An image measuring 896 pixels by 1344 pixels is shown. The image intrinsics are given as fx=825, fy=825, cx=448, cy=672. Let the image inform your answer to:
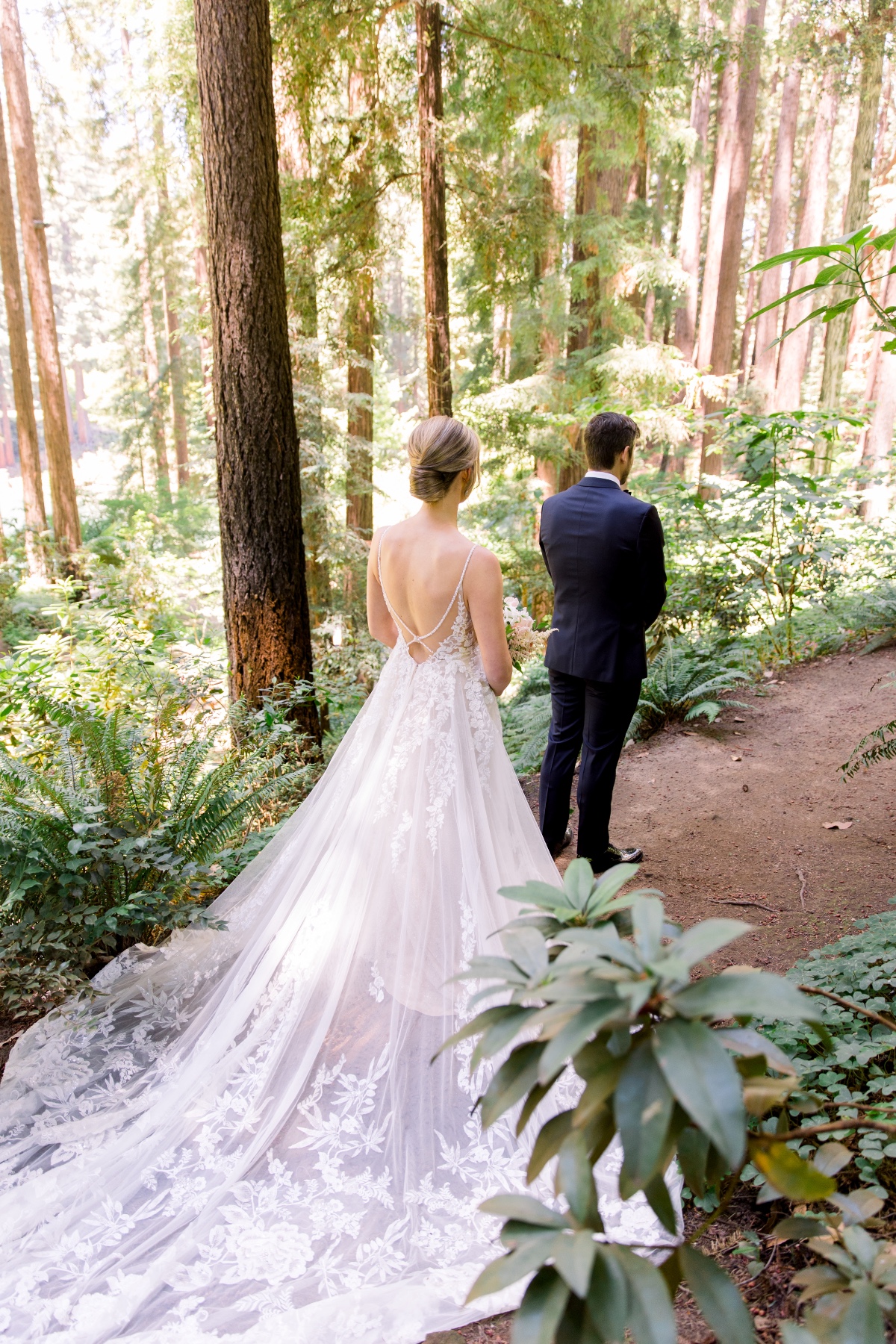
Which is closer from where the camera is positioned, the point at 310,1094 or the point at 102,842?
the point at 310,1094

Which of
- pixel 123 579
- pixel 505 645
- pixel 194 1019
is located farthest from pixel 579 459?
pixel 194 1019

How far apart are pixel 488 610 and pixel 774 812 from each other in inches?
115

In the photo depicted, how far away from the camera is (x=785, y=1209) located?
2186 millimetres

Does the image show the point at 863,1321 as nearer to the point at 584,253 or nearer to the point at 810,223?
the point at 584,253

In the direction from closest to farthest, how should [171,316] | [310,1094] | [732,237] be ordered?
[310,1094], [732,237], [171,316]

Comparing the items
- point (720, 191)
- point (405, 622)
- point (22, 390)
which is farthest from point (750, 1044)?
point (720, 191)

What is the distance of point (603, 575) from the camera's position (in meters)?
4.10

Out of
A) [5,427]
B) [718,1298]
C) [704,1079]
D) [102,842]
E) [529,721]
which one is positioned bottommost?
[5,427]

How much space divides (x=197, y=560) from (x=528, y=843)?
13241mm

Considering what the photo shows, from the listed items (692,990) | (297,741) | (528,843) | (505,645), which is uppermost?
(692,990)

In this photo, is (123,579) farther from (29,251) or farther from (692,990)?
(692,990)

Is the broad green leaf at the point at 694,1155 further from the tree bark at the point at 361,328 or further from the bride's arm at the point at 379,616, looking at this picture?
the tree bark at the point at 361,328

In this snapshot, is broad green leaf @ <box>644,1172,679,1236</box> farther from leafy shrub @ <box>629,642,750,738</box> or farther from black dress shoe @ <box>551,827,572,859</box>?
leafy shrub @ <box>629,642,750,738</box>

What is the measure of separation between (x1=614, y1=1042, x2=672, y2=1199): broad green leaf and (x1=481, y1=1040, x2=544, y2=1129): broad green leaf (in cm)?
15
